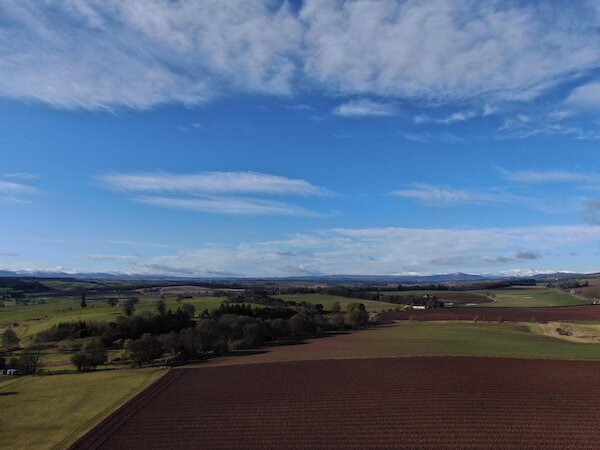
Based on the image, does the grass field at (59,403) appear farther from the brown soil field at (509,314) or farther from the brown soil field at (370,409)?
the brown soil field at (509,314)

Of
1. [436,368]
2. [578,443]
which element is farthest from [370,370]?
[578,443]

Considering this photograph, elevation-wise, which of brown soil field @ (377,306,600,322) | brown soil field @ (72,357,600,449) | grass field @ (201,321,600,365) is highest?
brown soil field @ (377,306,600,322)

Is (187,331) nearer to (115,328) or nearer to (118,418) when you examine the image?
(115,328)

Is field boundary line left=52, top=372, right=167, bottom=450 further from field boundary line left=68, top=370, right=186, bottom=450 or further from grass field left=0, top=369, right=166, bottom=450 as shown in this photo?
field boundary line left=68, top=370, right=186, bottom=450

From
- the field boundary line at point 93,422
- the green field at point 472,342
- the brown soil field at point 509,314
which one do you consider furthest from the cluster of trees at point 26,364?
the brown soil field at point 509,314

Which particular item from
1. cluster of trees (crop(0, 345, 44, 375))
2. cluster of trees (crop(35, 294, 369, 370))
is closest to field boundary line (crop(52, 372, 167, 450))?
cluster of trees (crop(35, 294, 369, 370))

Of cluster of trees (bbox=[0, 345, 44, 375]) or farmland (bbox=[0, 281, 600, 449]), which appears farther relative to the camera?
cluster of trees (bbox=[0, 345, 44, 375])
